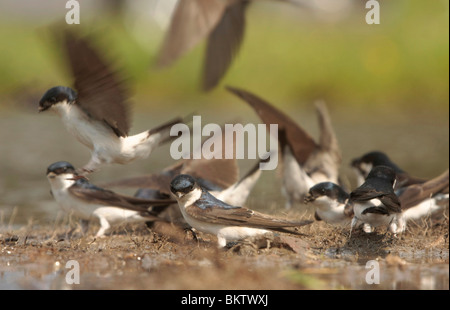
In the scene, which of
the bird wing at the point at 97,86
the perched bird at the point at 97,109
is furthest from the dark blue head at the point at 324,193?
the bird wing at the point at 97,86

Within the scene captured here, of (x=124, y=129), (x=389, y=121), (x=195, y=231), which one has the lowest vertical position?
(x=195, y=231)

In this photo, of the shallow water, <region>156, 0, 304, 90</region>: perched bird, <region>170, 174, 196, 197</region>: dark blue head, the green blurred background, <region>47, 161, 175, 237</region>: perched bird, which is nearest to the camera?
the shallow water

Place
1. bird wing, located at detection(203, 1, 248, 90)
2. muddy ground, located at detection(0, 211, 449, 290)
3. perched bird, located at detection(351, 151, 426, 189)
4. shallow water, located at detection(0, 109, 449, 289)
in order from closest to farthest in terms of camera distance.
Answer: muddy ground, located at detection(0, 211, 449, 290) < shallow water, located at detection(0, 109, 449, 289) < bird wing, located at detection(203, 1, 248, 90) < perched bird, located at detection(351, 151, 426, 189)

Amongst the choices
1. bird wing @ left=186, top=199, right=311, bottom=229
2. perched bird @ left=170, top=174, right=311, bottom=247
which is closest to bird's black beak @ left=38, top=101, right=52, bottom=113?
perched bird @ left=170, top=174, right=311, bottom=247

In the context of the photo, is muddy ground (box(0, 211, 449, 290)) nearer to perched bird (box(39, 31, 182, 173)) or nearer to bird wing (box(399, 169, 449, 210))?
bird wing (box(399, 169, 449, 210))

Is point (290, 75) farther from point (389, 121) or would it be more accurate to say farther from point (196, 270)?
point (196, 270)

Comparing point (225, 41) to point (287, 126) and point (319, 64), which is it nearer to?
point (287, 126)

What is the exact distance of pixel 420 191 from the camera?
7457 millimetres

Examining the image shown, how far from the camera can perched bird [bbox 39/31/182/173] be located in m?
6.23

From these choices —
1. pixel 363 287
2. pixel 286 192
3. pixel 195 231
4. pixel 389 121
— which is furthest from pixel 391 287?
pixel 389 121

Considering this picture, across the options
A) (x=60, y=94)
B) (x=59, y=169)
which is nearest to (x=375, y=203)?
(x=60, y=94)

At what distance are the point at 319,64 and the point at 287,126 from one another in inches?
406

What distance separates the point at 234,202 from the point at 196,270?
2282 mm

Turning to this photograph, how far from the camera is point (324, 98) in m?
19.0
